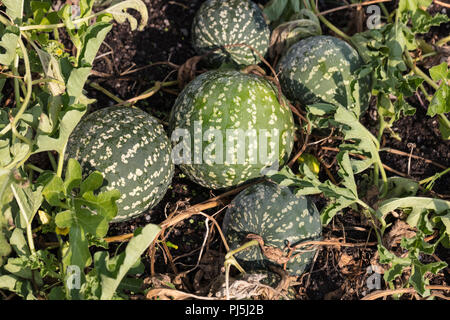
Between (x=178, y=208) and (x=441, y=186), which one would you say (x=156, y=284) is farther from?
(x=441, y=186)

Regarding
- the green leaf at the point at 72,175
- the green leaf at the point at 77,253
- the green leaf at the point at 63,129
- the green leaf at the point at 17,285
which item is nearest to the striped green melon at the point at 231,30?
the green leaf at the point at 63,129

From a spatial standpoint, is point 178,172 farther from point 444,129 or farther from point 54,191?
point 444,129

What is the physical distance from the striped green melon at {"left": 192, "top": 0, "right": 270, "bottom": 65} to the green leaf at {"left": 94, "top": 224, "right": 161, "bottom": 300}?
1.27 metres

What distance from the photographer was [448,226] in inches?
96.2

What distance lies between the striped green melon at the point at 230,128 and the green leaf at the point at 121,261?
0.63 m

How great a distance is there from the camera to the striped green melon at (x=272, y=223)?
94.4 inches

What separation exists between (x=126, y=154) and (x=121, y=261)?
591 mm

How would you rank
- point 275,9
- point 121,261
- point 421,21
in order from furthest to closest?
point 275,9 → point 421,21 → point 121,261

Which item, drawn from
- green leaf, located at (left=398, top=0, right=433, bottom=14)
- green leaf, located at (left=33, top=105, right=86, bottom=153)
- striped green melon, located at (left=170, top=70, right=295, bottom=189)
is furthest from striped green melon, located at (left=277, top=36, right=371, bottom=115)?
green leaf, located at (left=33, top=105, right=86, bottom=153)

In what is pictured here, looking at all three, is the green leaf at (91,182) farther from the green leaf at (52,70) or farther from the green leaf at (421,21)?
the green leaf at (421,21)

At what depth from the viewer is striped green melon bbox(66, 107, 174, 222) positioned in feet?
7.72

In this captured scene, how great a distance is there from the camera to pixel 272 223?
240 cm

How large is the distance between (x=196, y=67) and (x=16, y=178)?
1387 millimetres
